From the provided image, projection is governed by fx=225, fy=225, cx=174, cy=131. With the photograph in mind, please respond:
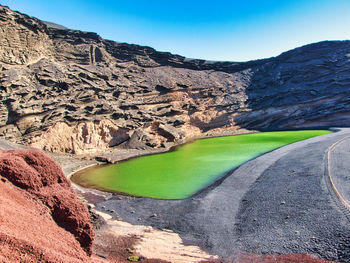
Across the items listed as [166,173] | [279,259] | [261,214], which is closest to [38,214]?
[279,259]

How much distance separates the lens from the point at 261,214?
11578 millimetres

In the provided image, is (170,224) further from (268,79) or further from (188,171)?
(268,79)

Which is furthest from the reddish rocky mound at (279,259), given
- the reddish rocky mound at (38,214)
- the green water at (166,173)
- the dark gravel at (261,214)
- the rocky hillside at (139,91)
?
the rocky hillside at (139,91)

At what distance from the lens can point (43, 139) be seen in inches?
1055

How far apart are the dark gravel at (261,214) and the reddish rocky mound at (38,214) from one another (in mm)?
5728

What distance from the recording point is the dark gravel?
866 cm

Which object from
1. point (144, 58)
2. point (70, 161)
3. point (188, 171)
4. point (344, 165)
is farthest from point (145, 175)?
point (144, 58)

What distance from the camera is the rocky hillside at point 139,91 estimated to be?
29688 mm

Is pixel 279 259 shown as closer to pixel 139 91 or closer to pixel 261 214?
pixel 261 214

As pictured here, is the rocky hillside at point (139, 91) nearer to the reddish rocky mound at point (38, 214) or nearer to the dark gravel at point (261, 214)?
the dark gravel at point (261, 214)

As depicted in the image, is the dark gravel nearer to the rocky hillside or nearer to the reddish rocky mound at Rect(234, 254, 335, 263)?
the reddish rocky mound at Rect(234, 254, 335, 263)

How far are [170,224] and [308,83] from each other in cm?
5623

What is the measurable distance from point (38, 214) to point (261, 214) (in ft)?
33.4

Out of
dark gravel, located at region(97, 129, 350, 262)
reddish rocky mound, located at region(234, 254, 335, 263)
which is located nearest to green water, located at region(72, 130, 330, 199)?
dark gravel, located at region(97, 129, 350, 262)
